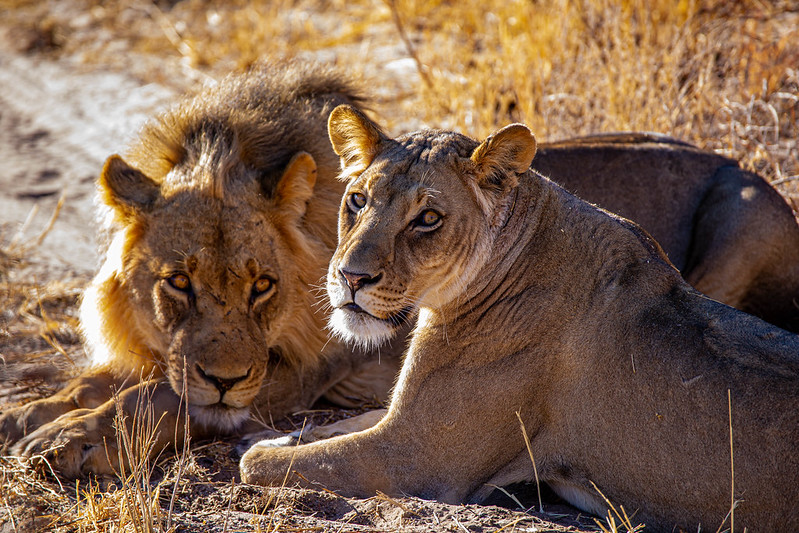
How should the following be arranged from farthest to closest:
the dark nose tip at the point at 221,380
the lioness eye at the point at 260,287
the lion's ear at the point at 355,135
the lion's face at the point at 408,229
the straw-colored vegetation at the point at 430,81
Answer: the lioness eye at the point at 260,287 < the dark nose tip at the point at 221,380 < the lion's ear at the point at 355,135 < the straw-colored vegetation at the point at 430,81 < the lion's face at the point at 408,229

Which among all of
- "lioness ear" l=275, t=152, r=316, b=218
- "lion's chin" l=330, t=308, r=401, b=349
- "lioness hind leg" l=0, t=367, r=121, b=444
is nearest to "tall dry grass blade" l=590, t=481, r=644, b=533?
"lion's chin" l=330, t=308, r=401, b=349

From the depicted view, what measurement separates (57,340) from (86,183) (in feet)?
10.2

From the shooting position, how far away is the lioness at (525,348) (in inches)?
129

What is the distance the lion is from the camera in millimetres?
4137

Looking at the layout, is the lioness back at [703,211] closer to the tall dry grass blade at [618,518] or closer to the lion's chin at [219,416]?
the tall dry grass blade at [618,518]

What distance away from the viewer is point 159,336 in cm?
437

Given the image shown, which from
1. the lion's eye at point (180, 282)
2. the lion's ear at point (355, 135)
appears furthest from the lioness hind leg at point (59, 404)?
the lion's ear at point (355, 135)

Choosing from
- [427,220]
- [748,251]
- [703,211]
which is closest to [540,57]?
[703,211]

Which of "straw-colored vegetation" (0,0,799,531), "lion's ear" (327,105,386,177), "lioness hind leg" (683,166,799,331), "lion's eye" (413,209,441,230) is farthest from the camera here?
"lioness hind leg" (683,166,799,331)

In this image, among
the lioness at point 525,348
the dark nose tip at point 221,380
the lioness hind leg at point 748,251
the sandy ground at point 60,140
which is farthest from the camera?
the sandy ground at point 60,140

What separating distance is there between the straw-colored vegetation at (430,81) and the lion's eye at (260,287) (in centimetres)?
79

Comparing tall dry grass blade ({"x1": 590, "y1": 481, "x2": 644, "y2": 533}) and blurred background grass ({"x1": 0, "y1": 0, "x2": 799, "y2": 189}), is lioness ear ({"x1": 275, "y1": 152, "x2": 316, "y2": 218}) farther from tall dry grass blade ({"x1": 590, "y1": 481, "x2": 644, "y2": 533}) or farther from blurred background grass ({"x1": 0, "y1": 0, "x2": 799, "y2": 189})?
tall dry grass blade ({"x1": 590, "y1": 481, "x2": 644, "y2": 533})

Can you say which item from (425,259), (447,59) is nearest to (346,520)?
(425,259)

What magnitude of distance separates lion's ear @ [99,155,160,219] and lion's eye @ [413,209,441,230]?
63.5 inches
